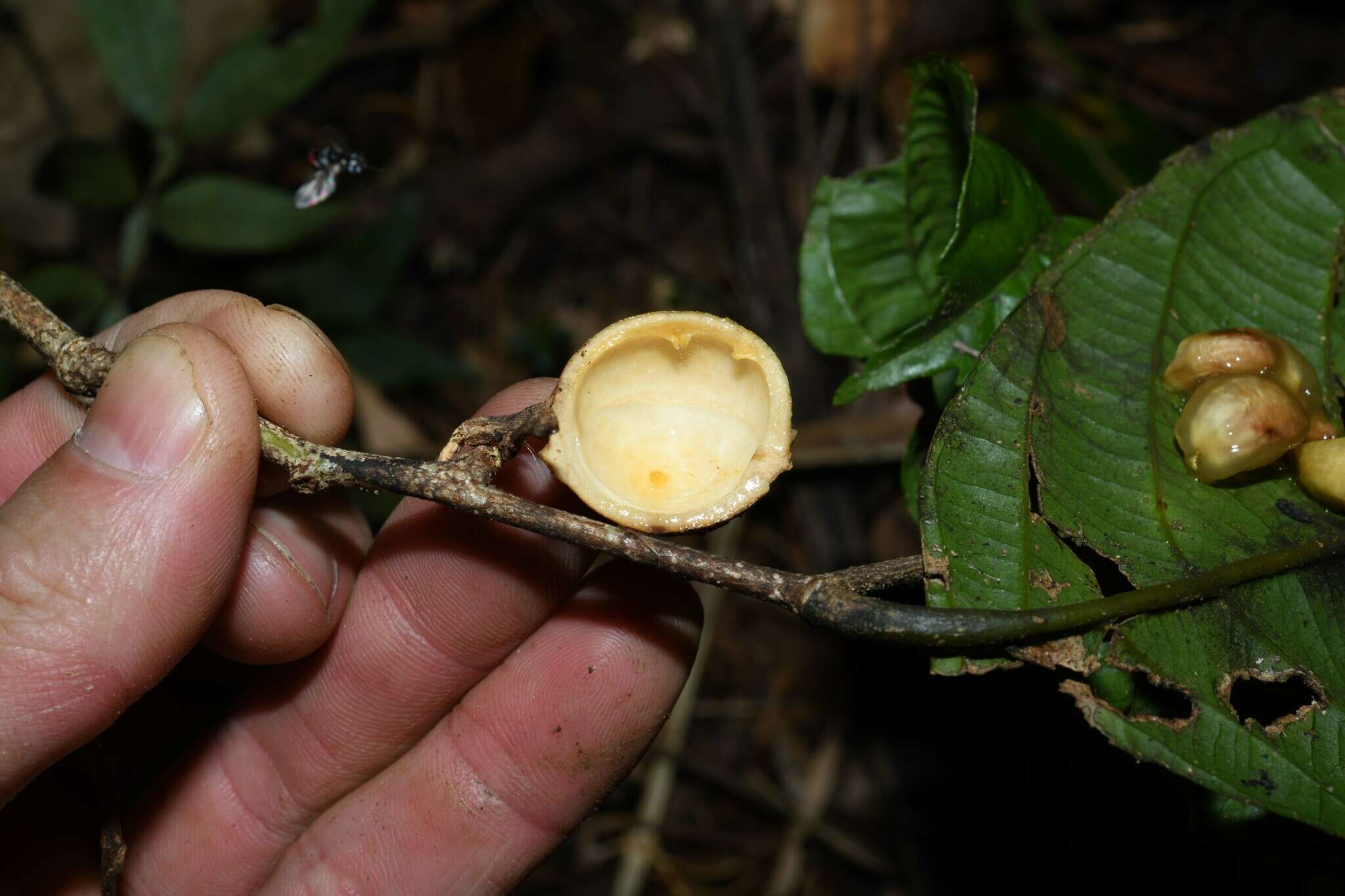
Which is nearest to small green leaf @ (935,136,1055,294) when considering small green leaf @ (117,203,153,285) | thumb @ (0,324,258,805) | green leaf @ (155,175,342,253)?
Answer: thumb @ (0,324,258,805)

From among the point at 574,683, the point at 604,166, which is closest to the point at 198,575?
the point at 574,683

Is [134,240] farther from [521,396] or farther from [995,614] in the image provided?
[995,614]

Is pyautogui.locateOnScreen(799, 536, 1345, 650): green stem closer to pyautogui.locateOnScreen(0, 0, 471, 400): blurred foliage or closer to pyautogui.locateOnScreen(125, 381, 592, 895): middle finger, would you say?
pyautogui.locateOnScreen(125, 381, 592, 895): middle finger

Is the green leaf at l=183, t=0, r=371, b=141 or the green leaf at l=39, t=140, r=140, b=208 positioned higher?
the green leaf at l=183, t=0, r=371, b=141

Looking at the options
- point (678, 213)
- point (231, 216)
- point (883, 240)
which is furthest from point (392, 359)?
point (883, 240)

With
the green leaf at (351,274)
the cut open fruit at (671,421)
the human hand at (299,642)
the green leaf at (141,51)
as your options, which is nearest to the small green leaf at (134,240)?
the green leaf at (141,51)

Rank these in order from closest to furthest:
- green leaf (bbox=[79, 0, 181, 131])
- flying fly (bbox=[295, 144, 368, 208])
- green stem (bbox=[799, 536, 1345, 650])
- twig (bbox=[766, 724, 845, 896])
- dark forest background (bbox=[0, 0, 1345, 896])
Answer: green stem (bbox=[799, 536, 1345, 650]) → flying fly (bbox=[295, 144, 368, 208]) → green leaf (bbox=[79, 0, 181, 131]) → dark forest background (bbox=[0, 0, 1345, 896]) → twig (bbox=[766, 724, 845, 896])
